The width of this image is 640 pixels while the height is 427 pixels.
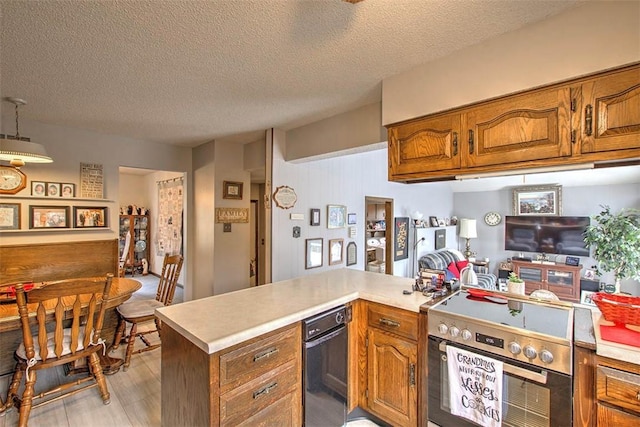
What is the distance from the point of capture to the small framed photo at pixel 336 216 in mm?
4348

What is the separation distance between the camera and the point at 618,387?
113cm

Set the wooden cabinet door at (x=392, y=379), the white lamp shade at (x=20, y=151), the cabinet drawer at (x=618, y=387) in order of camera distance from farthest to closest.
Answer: the white lamp shade at (x=20, y=151) → the wooden cabinet door at (x=392, y=379) → the cabinet drawer at (x=618, y=387)

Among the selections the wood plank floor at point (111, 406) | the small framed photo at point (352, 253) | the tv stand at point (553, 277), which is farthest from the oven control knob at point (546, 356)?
the tv stand at point (553, 277)

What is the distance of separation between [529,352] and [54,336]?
301 centimetres

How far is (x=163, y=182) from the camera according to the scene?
6227mm

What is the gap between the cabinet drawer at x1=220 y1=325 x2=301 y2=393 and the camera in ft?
4.09

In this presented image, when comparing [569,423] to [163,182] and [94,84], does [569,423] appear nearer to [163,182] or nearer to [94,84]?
[94,84]

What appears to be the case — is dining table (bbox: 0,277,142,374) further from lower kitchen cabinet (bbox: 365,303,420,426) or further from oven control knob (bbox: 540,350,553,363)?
oven control knob (bbox: 540,350,553,363)

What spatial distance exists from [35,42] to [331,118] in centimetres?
227

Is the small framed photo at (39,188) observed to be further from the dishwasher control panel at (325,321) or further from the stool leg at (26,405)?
the dishwasher control panel at (325,321)

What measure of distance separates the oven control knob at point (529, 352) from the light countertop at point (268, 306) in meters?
0.52

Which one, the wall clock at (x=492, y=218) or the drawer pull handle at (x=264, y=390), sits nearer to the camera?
the drawer pull handle at (x=264, y=390)

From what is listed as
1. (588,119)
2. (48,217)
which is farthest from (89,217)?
(588,119)

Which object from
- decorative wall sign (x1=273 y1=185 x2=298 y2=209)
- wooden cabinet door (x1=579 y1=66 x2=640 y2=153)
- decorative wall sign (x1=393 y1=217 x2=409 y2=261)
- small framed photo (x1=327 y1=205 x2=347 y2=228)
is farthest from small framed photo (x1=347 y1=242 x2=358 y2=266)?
wooden cabinet door (x1=579 y1=66 x2=640 y2=153)
